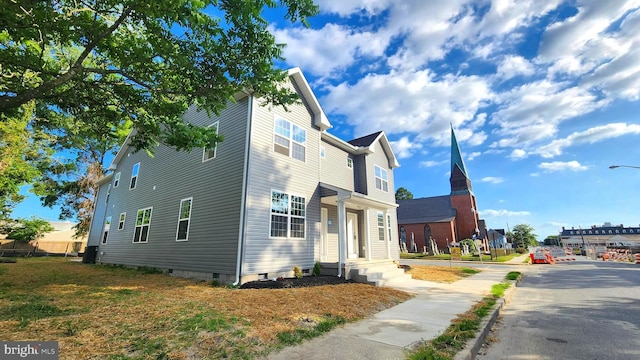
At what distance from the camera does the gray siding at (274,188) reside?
9633 millimetres

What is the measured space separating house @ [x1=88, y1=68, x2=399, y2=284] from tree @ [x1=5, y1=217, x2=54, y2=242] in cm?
1528

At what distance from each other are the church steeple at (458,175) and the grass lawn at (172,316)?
41277mm

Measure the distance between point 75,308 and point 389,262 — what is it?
11628mm

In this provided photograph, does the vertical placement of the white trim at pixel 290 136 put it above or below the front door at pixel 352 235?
above

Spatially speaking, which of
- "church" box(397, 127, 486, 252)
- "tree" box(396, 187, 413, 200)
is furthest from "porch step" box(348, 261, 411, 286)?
"tree" box(396, 187, 413, 200)

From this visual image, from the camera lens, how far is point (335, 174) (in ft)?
47.9

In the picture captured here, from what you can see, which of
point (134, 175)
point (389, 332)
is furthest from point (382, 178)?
point (134, 175)

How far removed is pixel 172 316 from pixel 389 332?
385 cm

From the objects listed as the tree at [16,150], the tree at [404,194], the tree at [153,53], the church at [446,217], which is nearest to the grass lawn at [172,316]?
the tree at [153,53]

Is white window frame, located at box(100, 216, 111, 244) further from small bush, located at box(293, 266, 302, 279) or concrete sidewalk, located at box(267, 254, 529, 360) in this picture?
concrete sidewalk, located at box(267, 254, 529, 360)

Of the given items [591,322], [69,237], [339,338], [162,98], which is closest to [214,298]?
[339,338]

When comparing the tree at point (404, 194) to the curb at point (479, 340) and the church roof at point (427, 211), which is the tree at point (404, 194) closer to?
the church roof at point (427, 211)

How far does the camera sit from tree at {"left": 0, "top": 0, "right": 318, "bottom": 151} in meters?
5.48

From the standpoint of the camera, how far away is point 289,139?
11.7 m
